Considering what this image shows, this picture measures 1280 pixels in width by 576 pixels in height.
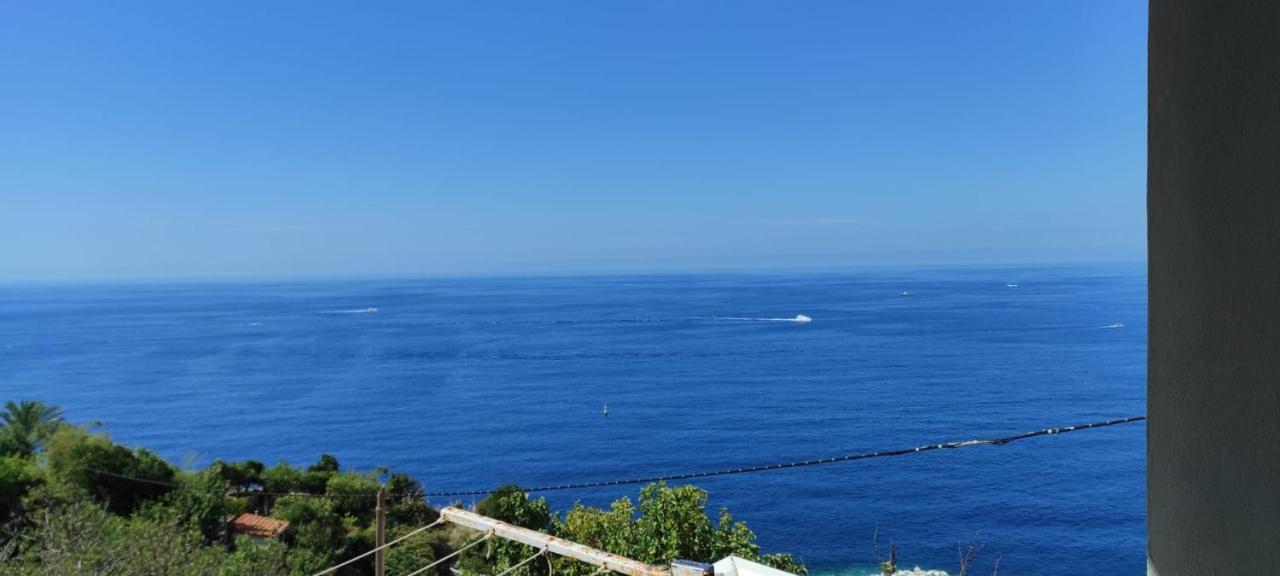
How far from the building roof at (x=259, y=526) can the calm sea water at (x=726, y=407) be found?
25.3ft

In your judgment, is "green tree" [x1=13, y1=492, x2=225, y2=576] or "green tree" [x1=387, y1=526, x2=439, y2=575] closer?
"green tree" [x1=13, y1=492, x2=225, y2=576]

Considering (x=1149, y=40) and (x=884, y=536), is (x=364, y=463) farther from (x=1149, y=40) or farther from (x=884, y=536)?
(x=1149, y=40)

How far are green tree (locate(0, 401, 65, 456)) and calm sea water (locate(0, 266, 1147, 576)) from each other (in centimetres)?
415

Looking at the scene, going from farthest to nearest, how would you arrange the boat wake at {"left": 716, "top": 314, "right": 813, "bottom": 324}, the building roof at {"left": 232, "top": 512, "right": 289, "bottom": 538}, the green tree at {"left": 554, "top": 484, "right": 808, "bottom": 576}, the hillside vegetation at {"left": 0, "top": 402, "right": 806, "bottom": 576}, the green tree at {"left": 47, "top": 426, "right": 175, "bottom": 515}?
the boat wake at {"left": 716, "top": 314, "right": 813, "bottom": 324} < the building roof at {"left": 232, "top": 512, "right": 289, "bottom": 538} < the green tree at {"left": 47, "top": 426, "right": 175, "bottom": 515} < the green tree at {"left": 554, "top": 484, "right": 808, "bottom": 576} < the hillside vegetation at {"left": 0, "top": 402, "right": 806, "bottom": 576}

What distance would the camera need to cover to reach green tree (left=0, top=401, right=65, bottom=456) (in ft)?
71.7

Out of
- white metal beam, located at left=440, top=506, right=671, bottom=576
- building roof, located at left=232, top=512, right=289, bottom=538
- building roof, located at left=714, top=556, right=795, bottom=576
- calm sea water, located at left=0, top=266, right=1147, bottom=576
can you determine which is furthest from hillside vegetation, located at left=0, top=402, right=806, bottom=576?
calm sea water, located at left=0, top=266, right=1147, bottom=576

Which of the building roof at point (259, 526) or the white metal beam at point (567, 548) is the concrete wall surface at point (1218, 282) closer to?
the white metal beam at point (567, 548)

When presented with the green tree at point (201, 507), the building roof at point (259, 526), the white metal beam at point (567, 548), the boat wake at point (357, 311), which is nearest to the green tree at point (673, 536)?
the white metal beam at point (567, 548)

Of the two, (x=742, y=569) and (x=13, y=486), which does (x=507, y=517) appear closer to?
(x=13, y=486)

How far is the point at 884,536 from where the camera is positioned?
76.9 ft

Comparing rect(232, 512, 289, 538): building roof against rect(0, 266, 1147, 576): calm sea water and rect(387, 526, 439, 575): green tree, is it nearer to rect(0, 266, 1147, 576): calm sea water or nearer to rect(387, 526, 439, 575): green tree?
rect(387, 526, 439, 575): green tree

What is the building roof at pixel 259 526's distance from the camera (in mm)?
16906

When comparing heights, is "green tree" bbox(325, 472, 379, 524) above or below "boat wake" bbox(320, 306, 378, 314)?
below

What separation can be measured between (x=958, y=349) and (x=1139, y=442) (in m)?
19.3
